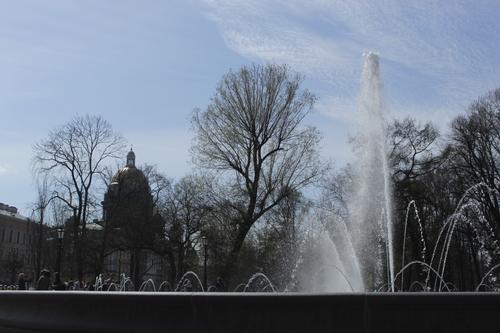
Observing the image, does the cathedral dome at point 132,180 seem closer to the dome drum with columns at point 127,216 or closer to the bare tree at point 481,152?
the dome drum with columns at point 127,216

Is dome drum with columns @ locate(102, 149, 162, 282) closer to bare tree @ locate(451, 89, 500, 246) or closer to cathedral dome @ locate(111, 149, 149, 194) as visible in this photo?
cathedral dome @ locate(111, 149, 149, 194)
